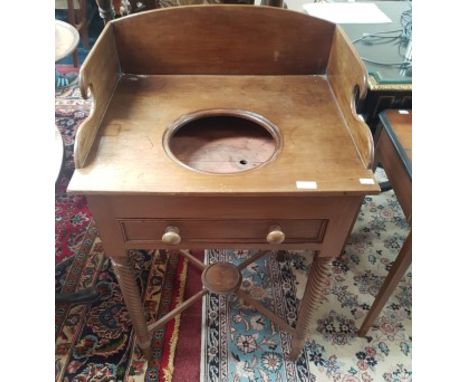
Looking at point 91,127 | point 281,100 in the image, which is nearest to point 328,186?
point 281,100

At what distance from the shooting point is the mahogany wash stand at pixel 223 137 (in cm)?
70

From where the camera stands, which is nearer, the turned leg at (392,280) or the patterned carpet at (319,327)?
the turned leg at (392,280)

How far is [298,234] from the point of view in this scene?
806mm

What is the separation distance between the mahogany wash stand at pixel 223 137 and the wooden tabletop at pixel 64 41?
552 mm

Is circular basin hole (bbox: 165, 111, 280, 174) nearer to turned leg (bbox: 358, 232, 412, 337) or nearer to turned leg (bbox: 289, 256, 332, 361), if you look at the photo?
turned leg (bbox: 289, 256, 332, 361)

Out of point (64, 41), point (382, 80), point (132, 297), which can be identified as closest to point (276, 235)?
point (132, 297)

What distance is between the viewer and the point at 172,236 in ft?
2.46

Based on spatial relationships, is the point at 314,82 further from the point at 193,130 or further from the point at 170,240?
the point at 170,240

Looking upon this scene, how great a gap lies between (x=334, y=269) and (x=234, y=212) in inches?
37.0

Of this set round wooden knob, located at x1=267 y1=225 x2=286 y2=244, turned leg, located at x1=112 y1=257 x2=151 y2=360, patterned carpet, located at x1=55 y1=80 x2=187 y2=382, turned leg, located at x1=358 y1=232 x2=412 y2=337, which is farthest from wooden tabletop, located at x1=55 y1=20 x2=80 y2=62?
turned leg, located at x1=358 y1=232 x2=412 y2=337

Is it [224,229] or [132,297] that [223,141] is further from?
[132,297]

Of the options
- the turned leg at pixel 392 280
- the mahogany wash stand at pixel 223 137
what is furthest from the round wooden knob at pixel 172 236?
the turned leg at pixel 392 280

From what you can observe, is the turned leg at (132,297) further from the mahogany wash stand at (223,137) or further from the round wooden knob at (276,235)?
the round wooden knob at (276,235)

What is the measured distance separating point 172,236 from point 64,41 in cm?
114
